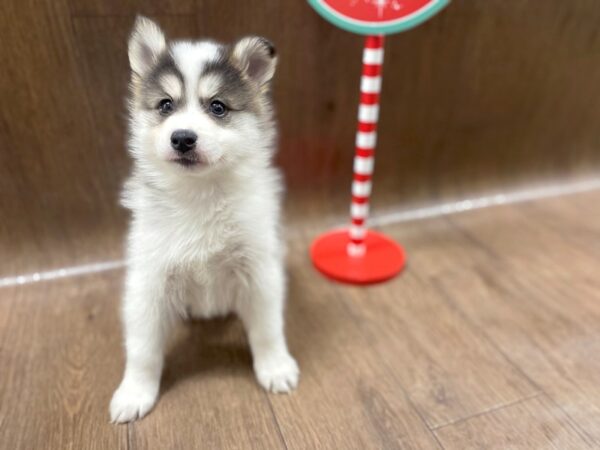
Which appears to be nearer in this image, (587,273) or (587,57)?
→ (587,273)

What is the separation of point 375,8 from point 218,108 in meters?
0.56

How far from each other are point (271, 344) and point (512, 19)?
5.09 feet

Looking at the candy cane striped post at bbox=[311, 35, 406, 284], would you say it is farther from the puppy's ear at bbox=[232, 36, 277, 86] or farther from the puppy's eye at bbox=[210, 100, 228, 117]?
the puppy's eye at bbox=[210, 100, 228, 117]

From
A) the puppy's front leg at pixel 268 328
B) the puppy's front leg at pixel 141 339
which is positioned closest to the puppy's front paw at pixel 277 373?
the puppy's front leg at pixel 268 328

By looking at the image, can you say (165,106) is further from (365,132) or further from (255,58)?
(365,132)

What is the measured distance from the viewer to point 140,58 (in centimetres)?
111

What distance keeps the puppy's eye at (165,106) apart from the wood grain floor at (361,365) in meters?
0.69

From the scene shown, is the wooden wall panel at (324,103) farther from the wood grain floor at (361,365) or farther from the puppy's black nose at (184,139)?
the puppy's black nose at (184,139)

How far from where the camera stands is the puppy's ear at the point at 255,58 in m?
1.07

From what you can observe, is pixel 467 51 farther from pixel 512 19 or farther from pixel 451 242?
pixel 451 242

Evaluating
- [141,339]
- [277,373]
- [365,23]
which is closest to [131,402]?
[141,339]

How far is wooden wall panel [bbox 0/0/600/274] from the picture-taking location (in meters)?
1.40

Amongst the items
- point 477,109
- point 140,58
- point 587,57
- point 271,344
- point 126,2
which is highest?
point 126,2

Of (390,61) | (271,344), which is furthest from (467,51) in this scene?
(271,344)
